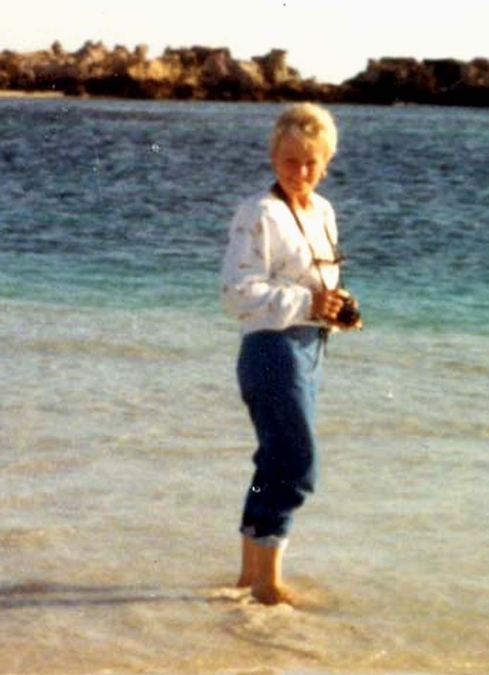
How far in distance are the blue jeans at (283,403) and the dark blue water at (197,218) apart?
24.2ft

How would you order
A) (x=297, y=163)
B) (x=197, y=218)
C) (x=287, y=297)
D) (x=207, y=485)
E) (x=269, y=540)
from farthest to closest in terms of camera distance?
(x=197, y=218) → (x=207, y=485) → (x=269, y=540) → (x=297, y=163) → (x=287, y=297)

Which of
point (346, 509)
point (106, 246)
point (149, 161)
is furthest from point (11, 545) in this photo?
point (149, 161)

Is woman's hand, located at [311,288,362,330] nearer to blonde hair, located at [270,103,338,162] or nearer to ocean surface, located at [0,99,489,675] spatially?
blonde hair, located at [270,103,338,162]

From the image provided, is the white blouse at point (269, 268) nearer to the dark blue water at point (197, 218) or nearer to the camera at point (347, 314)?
the camera at point (347, 314)

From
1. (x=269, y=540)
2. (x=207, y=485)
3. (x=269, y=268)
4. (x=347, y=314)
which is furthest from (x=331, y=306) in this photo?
(x=207, y=485)

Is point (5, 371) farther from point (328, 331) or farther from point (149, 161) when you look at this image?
point (149, 161)

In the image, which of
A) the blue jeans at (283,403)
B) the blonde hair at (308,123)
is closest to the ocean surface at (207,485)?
the blue jeans at (283,403)

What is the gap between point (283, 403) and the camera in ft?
16.4

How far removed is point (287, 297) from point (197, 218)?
19093 millimetres

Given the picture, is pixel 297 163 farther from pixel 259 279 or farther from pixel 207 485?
pixel 207 485

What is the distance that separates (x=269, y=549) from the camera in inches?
206

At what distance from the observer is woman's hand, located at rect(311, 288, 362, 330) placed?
194 inches

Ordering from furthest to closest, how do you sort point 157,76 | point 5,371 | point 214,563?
point 157,76, point 5,371, point 214,563

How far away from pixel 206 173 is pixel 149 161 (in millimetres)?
4396
